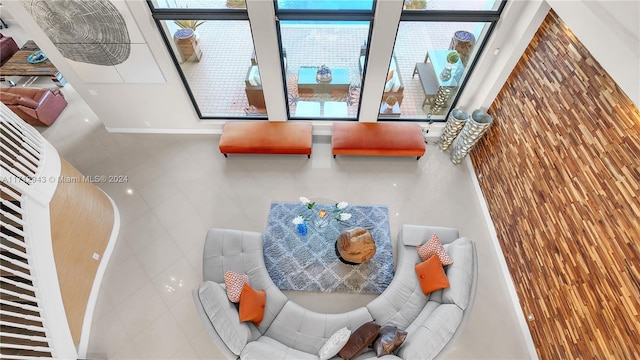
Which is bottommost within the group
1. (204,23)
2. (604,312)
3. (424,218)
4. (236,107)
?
(424,218)

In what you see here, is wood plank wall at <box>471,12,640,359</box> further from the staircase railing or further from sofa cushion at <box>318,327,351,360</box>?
the staircase railing

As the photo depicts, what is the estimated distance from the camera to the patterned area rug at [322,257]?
4.47m

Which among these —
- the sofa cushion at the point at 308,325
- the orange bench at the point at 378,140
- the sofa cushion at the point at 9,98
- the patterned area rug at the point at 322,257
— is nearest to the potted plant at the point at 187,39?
the orange bench at the point at 378,140

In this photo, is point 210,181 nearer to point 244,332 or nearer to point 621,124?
point 244,332

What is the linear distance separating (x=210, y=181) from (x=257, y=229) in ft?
4.44

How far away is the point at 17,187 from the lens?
3297mm

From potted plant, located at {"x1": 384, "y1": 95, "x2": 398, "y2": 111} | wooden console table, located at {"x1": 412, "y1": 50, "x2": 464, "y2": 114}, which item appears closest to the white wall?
wooden console table, located at {"x1": 412, "y1": 50, "x2": 464, "y2": 114}

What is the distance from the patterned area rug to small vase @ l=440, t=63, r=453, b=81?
2.48m

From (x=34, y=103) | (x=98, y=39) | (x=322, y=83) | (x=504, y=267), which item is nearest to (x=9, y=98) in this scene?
(x=34, y=103)

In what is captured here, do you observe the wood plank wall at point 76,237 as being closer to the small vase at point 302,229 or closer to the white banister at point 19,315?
the white banister at point 19,315

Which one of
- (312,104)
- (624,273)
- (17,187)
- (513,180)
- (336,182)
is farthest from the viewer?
(312,104)

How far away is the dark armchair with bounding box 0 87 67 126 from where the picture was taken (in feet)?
19.3

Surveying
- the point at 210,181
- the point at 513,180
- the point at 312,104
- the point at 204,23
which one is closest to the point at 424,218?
the point at 513,180

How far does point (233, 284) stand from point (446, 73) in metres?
4.73
